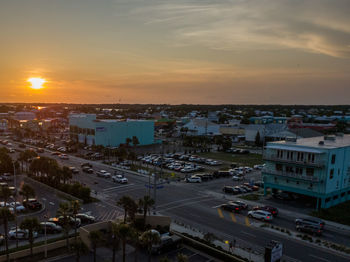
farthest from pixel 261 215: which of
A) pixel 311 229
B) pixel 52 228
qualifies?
pixel 52 228

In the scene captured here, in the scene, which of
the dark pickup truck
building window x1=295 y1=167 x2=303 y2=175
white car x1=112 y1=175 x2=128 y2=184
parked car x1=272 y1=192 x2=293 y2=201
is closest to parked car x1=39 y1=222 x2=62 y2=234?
the dark pickup truck

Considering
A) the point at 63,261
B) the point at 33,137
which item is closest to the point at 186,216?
the point at 63,261

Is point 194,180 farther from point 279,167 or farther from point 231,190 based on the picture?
point 279,167

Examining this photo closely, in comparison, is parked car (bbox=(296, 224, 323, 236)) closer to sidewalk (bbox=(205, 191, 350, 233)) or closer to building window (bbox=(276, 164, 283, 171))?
sidewalk (bbox=(205, 191, 350, 233))

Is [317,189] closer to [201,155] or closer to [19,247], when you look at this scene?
[19,247]

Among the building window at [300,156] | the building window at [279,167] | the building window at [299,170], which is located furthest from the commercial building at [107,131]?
the building window at [300,156]

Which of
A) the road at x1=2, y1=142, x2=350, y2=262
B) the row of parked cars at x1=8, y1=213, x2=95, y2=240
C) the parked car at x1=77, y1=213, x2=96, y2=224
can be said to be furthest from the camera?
the parked car at x1=77, y1=213, x2=96, y2=224

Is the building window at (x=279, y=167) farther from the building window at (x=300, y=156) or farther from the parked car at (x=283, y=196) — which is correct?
the parked car at (x=283, y=196)
